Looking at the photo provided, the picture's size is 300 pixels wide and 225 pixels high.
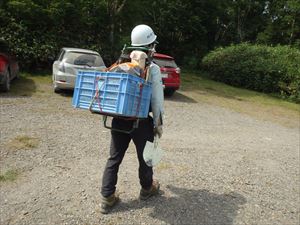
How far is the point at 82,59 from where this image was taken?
37.2ft

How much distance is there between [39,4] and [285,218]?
1385 centimetres

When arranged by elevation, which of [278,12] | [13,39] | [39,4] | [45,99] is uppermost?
[278,12]

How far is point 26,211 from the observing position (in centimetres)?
425

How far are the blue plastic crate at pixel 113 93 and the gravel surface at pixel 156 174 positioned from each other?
1.35m

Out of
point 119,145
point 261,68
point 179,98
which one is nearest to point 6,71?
point 179,98

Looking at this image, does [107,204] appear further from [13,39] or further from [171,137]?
[13,39]

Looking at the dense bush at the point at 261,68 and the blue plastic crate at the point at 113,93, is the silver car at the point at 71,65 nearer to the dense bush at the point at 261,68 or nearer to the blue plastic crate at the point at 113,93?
the blue plastic crate at the point at 113,93

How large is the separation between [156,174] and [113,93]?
2266mm

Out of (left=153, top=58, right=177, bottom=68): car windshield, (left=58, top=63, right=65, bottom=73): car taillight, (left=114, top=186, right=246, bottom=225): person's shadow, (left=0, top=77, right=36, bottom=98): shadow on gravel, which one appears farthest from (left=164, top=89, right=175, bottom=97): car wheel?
(left=114, top=186, right=246, bottom=225): person's shadow

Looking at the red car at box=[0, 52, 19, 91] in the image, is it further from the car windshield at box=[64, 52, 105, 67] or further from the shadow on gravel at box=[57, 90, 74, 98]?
the car windshield at box=[64, 52, 105, 67]

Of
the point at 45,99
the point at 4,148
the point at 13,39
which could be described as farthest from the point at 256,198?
the point at 13,39

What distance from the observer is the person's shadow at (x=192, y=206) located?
4.45 m

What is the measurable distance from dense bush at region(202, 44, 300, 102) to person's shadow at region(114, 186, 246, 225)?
1347 cm

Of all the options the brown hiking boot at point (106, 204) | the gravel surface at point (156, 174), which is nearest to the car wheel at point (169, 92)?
the gravel surface at point (156, 174)
